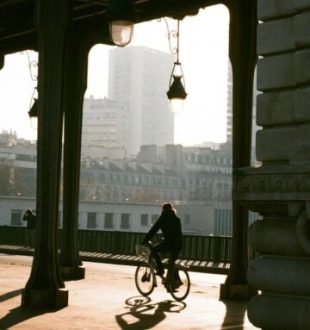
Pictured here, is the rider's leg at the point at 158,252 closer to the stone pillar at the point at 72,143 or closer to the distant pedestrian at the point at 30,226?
the stone pillar at the point at 72,143

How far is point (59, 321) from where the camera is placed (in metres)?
12.9

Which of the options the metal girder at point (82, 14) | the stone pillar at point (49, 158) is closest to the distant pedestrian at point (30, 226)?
the metal girder at point (82, 14)

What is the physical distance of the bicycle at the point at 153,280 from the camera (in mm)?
15820

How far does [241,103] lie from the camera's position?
17047 millimetres

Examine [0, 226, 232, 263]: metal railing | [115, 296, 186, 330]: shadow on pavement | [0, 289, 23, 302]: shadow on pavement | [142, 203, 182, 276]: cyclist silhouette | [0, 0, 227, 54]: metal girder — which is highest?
[0, 0, 227, 54]: metal girder

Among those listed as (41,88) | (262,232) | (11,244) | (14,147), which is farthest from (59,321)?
(14,147)

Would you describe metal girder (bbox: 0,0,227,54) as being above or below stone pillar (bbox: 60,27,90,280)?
above

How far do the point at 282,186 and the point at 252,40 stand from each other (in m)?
8.97

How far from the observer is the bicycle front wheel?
16453 millimetres

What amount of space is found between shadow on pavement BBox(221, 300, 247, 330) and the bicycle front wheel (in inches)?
54.8

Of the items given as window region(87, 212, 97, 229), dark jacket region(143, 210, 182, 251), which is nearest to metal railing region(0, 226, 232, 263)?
dark jacket region(143, 210, 182, 251)

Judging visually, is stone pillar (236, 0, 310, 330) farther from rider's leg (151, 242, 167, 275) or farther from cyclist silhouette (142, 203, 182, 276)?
rider's leg (151, 242, 167, 275)

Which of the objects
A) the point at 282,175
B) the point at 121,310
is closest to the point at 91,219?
the point at 121,310

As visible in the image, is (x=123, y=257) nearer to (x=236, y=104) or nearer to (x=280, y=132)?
(x=236, y=104)
